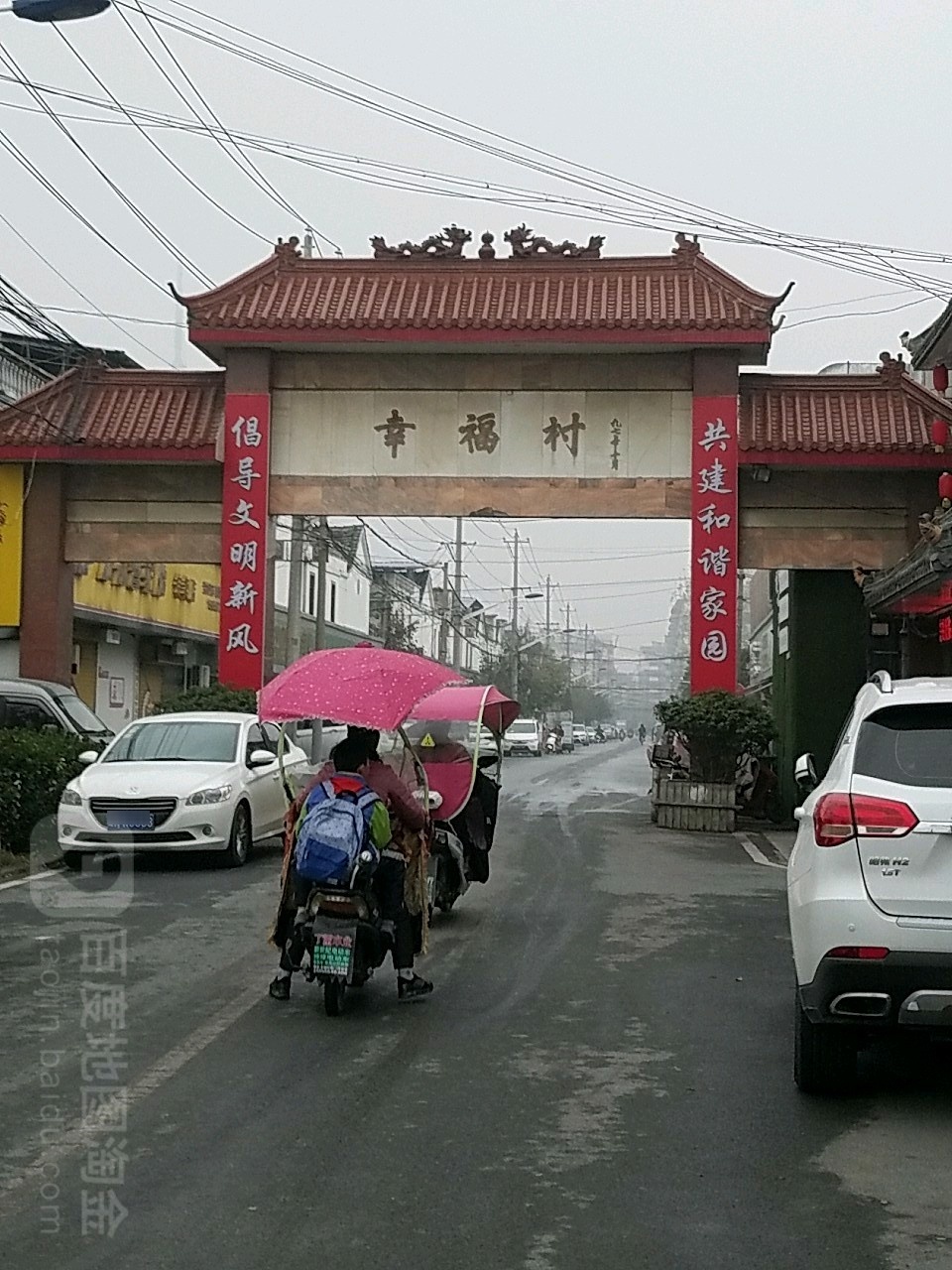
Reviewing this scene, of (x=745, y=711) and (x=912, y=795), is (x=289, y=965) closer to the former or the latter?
(x=912, y=795)

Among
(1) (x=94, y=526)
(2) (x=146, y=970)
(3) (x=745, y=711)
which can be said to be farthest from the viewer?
(1) (x=94, y=526)

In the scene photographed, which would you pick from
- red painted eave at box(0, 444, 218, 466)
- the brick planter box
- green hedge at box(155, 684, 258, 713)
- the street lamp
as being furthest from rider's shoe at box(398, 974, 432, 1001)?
red painted eave at box(0, 444, 218, 466)

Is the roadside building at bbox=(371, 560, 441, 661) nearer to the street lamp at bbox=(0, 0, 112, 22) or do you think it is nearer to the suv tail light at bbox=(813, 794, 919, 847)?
the street lamp at bbox=(0, 0, 112, 22)

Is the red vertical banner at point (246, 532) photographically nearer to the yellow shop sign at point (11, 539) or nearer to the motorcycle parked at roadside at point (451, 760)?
the yellow shop sign at point (11, 539)

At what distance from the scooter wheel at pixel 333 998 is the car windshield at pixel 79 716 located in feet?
40.2

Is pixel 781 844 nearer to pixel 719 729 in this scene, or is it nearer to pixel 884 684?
pixel 719 729

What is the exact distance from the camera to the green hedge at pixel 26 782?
15164 mm

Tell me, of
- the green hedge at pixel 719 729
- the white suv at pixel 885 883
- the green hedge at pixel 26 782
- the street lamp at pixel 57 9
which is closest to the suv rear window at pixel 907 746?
the white suv at pixel 885 883

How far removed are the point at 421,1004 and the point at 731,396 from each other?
14976 millimetres

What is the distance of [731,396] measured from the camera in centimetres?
2209

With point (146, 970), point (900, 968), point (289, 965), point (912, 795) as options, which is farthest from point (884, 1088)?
point (146, 970)

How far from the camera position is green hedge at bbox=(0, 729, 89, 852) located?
49.8 ft

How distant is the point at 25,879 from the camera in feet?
45.2

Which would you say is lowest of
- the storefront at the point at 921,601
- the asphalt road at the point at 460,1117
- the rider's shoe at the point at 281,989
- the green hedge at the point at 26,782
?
the asphalt road at the point at 460,1117
